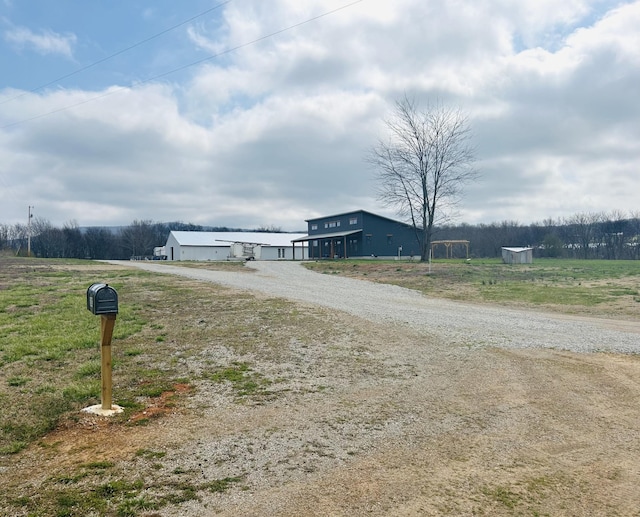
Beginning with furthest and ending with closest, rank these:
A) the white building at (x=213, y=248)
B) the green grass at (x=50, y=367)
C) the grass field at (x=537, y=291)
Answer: the white building at (x=213, y=248)
the grass field at (x=537, y=291)
the green grass at (x=50, y=367)

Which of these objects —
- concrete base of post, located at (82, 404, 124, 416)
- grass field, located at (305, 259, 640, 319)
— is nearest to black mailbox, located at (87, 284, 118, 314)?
concrete base of post, located at (82, 404, 124, 416)

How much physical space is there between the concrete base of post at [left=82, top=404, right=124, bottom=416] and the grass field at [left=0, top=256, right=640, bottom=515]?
94 mm

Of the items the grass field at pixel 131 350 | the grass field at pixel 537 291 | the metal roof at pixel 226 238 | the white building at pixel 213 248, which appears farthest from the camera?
the metal roof at pixel 226 238

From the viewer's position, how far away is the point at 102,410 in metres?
4.18

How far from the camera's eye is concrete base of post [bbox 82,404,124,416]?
13.6 ft

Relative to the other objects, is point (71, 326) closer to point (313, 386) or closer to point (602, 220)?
point (313, 386)

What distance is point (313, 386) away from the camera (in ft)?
16.8

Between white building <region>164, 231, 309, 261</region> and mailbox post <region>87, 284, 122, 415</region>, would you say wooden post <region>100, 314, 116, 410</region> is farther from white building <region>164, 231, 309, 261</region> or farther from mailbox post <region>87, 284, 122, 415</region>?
white building <region>164, 231, 309, 261</region>

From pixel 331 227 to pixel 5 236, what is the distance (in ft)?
239

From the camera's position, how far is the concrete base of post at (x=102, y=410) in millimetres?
4133

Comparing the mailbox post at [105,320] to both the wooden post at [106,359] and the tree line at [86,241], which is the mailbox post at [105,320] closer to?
the wooden post at [106,359]

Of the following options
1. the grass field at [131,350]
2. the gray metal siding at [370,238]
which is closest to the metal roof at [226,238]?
the gray metal siding at [370,238]

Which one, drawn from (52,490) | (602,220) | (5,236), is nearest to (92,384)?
(52,490)

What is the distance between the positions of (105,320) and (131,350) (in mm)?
2537
